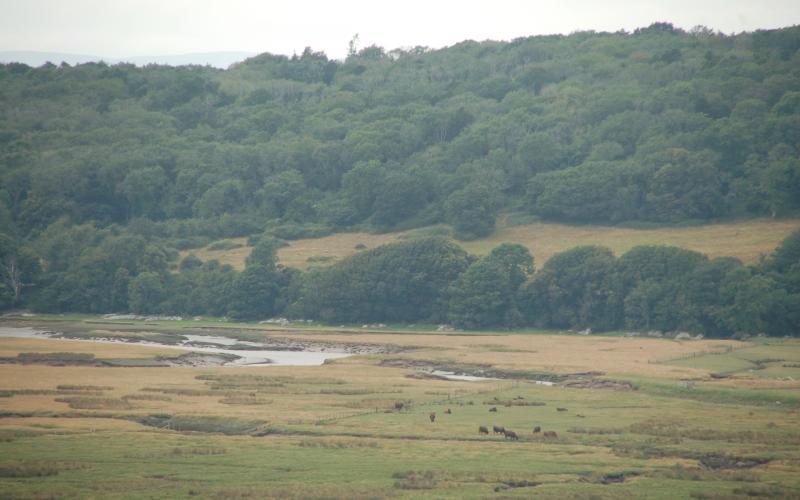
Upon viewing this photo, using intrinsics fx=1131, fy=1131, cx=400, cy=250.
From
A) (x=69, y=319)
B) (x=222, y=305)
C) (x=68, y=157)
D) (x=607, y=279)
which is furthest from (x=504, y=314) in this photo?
(x=68, y=157)

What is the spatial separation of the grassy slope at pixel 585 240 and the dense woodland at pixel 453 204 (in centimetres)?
331

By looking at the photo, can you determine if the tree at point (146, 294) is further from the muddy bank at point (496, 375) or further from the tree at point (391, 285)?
the muddy bank at point (496, 375)

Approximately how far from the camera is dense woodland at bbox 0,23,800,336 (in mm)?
112688

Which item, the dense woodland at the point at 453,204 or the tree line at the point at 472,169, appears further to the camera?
the tree line at the point at 472,169

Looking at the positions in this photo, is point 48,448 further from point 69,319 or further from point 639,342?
point 69,319

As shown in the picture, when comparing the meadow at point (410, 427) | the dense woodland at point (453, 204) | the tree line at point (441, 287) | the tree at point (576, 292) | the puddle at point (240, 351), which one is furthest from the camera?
the dense woodland at point (453, 204)

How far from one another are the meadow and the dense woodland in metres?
22.3

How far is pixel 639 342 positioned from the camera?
99125mm

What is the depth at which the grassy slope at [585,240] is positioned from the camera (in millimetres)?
127938

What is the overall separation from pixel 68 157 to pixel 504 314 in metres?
101

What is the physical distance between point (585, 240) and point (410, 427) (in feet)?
299

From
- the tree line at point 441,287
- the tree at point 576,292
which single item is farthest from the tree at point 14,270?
the tree at point 576,292

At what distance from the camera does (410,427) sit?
55.4 metres

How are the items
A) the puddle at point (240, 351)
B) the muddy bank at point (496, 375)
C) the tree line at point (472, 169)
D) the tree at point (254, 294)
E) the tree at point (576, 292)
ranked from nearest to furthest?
1. the muddy bank at point (496, 375)
2. the puddle at point (240, 351)
3. the tree at point (576, 292)
4. the tree at point (254, 294)
5. the tree line at point (472, 169)
